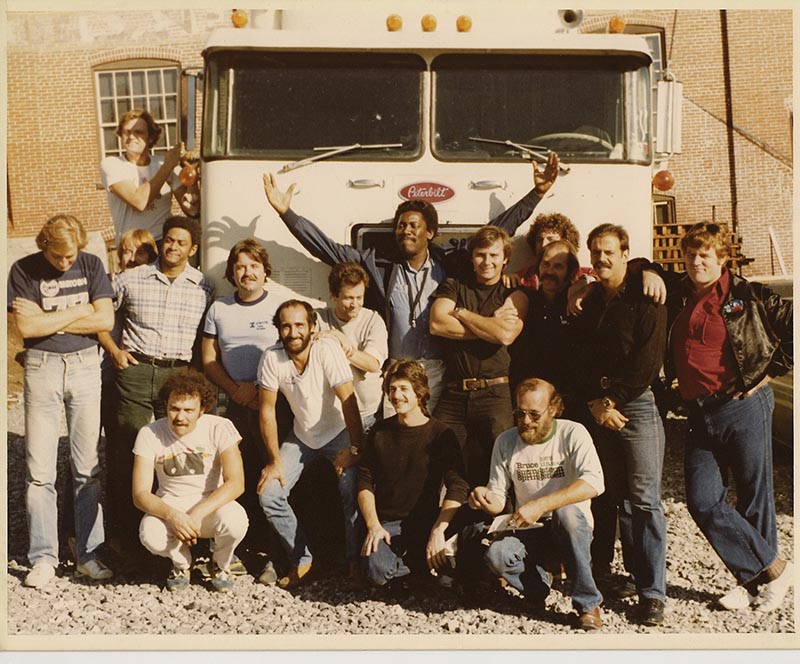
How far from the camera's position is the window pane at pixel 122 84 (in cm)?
1070

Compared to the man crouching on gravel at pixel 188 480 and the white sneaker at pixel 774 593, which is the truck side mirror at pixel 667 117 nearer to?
the white sneaker at pixel 774 593

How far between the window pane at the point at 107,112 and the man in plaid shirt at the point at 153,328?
21.3 feet

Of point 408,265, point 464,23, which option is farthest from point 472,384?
point 464,23

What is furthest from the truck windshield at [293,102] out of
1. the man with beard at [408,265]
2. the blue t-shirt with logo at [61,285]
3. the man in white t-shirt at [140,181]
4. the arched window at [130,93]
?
the arched window at [130,93]

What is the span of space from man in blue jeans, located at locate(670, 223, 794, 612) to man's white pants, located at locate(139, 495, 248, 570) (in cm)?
218

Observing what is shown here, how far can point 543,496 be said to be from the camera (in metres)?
4.34

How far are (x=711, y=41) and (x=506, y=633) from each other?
446cm

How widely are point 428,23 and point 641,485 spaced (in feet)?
8.71

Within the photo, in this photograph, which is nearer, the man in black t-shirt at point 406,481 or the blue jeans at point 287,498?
the man in black t-shirt at point 406,481

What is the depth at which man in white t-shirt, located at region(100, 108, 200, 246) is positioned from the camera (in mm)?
5352

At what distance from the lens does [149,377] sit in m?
4.94

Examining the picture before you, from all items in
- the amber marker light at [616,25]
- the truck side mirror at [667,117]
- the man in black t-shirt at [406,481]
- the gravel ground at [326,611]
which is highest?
the amber marker light at [616,25]

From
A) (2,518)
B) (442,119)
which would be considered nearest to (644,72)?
(442,119)

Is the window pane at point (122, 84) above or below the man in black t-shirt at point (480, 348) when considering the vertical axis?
above
